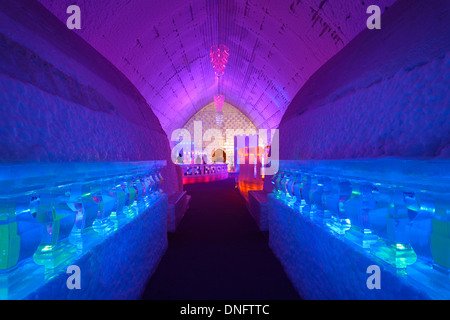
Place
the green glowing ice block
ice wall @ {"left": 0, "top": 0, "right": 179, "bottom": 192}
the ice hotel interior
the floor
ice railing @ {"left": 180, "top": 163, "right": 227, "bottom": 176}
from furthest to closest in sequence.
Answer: ice railing @ {"left": 180, "top": 163, "right": 227, "bottom": 176} → the floor → ice wall @ {"left": 0, "top": 0, "right": 179, "bottom": 192} → the ice hotel interior → the green glowing ice block

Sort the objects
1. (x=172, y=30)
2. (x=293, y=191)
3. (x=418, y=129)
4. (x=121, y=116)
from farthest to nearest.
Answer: (x=172, y=30) < (x=121, y=116) < (x=293, y=191) < (x=418, y=129)

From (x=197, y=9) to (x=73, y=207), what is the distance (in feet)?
17.0

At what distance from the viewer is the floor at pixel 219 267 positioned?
2125 mm

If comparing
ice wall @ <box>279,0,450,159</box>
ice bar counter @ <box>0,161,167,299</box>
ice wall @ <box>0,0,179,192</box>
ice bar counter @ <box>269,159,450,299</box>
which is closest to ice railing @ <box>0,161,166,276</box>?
ice bar counter @ <box>0,161,167,299</box>

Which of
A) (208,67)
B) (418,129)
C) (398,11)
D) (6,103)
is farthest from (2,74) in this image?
(208,67)

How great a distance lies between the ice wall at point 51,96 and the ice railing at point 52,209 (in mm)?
533

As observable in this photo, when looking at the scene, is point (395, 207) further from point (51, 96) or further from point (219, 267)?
point (51, 96)

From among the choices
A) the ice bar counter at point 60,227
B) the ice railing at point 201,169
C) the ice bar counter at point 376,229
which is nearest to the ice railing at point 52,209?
the ice bar counter at point 60,227

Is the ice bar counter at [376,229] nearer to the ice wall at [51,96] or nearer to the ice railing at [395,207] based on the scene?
the ice railing at [395,207]

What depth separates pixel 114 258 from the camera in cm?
154

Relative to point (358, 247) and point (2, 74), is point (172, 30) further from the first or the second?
point (358, 247)

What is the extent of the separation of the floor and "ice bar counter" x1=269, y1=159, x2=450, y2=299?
42 cm

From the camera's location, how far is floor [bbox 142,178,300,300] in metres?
2.12

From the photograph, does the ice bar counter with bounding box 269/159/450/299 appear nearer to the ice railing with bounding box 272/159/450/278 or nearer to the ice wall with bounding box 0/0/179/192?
the ice railing with bounding box 272/159/450/278
